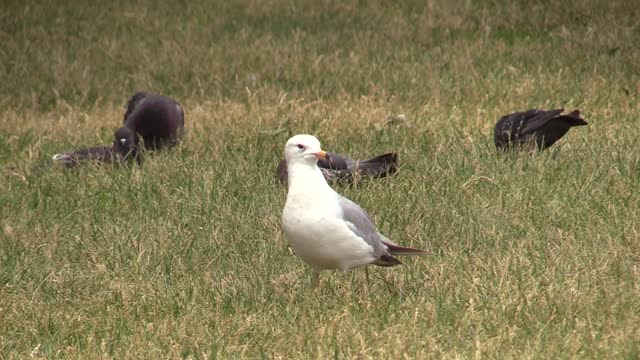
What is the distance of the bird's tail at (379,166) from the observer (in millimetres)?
7352

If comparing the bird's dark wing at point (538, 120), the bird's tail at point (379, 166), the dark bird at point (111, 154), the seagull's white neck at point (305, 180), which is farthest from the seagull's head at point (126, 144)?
the seagull's white neck at point (305, 180)

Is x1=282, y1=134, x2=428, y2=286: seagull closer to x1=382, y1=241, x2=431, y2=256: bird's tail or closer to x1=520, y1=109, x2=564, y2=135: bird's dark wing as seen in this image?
x1=382, y1=241, x2=431, y2=256: bird's tail

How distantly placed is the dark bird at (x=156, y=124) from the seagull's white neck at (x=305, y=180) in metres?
3.25

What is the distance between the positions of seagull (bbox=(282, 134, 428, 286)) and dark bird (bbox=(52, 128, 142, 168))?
3.01m

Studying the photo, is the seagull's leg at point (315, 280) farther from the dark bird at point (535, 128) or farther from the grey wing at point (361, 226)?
the dark bird at point (535, 128)

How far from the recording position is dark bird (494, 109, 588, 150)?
768cm

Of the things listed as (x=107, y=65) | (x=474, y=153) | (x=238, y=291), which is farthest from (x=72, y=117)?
(x=238, y=291)

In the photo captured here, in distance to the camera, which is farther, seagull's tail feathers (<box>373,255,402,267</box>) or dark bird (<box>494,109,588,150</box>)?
dark bird (<box>494,109,588,150</box>)

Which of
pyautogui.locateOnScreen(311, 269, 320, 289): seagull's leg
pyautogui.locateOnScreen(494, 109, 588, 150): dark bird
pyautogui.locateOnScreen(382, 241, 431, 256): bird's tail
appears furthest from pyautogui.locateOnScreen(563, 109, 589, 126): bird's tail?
pyautogui.locateOnScreen(311, 269, 320, 289): seagull's leg

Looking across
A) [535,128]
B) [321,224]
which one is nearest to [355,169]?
[535,128]

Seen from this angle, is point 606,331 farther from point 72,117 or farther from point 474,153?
point 72,117

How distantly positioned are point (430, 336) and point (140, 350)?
114 cm

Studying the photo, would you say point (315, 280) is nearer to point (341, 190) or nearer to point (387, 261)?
point (387, 261)

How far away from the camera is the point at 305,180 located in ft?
17.4
